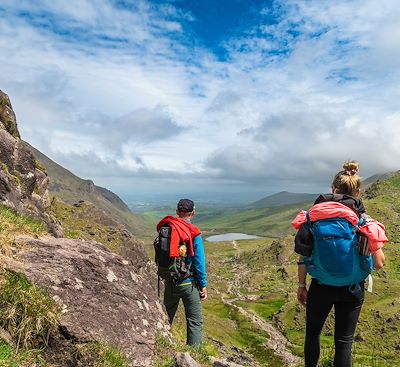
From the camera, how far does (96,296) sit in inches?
459

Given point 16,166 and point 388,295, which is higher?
point 16,166

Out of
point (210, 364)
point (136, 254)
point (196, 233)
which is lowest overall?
point (136, 254)

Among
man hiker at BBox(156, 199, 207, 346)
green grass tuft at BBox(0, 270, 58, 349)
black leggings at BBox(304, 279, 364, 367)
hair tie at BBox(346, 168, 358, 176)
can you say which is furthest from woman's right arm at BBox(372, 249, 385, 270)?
green grass tuft at BBox(0, 270, 58, 349)

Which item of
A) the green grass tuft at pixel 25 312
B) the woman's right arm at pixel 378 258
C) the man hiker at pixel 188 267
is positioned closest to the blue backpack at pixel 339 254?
the woman's right arm at pixel 378 258

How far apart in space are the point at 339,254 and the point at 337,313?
1.79 metres

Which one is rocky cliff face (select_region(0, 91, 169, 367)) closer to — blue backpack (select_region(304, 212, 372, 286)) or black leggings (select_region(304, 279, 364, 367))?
black leggings (select_region(304, 279, 364, 367))

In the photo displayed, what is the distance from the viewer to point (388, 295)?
13738cm

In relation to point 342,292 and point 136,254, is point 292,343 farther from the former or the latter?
point 342,292

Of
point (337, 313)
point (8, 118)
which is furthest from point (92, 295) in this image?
point (8, 118)

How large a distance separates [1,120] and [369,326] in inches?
4401

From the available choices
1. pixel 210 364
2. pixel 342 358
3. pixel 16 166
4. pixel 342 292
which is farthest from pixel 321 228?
pixel 16 166

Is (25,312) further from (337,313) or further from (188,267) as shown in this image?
(337,313)

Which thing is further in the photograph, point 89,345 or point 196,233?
point 196,233

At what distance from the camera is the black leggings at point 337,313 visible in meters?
9.13
